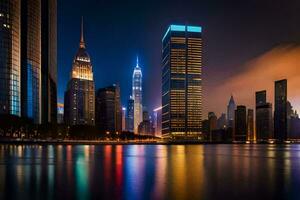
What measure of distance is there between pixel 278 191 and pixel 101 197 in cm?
1519

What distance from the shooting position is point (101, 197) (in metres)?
28.7

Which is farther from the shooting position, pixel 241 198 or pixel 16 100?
pixel 16 100

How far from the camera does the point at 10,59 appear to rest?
18500 cm

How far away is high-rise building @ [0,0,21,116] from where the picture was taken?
7175 inches

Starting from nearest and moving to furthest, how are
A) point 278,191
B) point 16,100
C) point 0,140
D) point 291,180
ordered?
point 278,191 → point 291,180 → point 0,140 → point 16,100

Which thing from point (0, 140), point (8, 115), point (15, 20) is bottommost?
point (0, 140)

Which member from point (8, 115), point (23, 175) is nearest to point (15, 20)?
point (8, 115)

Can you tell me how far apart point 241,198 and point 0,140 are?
161 m

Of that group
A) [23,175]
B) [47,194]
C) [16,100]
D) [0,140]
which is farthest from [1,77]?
[47,194]

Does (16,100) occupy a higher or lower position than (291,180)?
higher

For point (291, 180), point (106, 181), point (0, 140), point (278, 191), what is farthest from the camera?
point (0, 140)

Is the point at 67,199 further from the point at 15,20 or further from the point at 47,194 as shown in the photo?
the point at 15,20

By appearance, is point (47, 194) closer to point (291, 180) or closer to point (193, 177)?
point (193, 177)

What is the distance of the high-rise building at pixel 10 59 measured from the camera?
182250 millimetres
